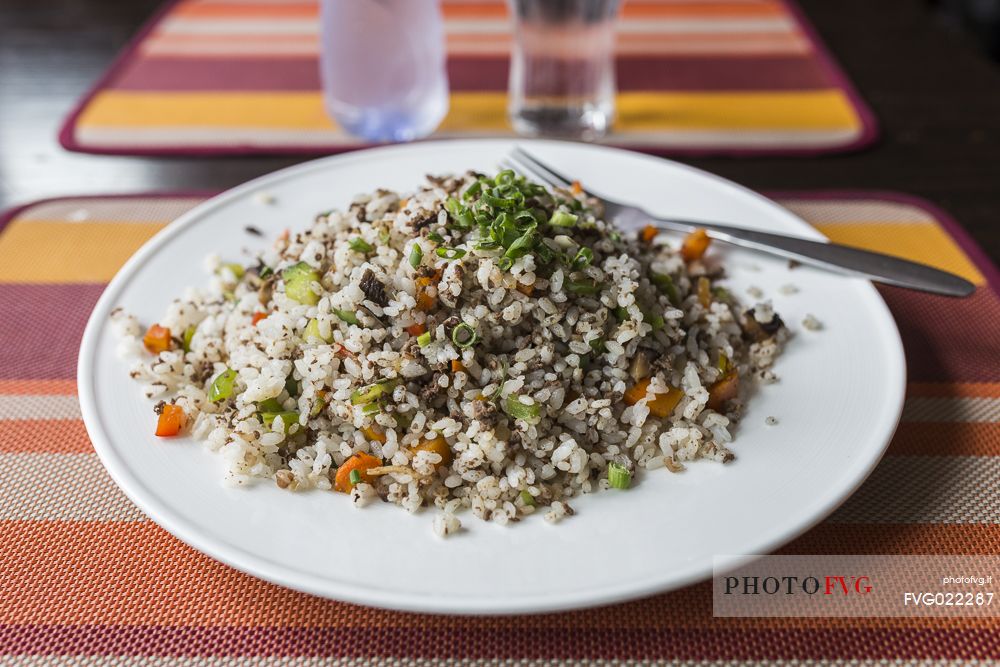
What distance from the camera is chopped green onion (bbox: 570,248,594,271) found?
71.4 inches

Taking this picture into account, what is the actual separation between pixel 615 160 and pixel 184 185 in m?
1.38

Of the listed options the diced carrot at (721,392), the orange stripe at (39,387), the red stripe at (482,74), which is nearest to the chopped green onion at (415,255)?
the diced carrot at (721,392)

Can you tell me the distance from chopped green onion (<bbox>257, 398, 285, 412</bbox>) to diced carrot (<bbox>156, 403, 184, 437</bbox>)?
0.48 ft

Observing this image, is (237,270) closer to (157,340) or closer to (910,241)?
(157,340)

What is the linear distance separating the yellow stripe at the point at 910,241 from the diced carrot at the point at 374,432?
5.01 feet

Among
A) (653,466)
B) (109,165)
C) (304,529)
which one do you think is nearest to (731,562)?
(653,466)

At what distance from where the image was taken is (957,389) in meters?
2.04

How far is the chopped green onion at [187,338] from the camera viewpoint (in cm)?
197

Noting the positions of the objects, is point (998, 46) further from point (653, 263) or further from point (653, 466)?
point (653, 466)

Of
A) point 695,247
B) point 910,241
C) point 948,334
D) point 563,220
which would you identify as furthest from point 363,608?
point 910,241

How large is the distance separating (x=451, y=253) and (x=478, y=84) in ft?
6.26

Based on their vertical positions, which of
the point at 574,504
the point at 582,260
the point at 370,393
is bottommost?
the point at 574,504

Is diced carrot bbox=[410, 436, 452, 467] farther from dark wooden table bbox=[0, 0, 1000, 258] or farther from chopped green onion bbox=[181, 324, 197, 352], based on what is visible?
dark wooden table bbox=[0, 0, 1000, 258]

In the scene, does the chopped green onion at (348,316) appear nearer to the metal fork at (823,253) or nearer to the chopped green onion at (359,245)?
the chopped green onion at (359,245)
